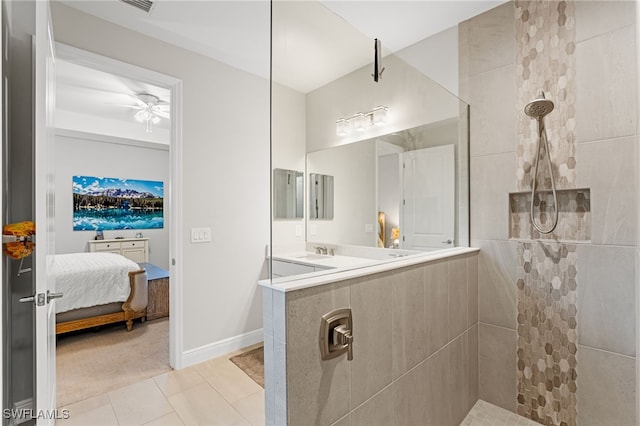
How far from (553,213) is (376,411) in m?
1.49

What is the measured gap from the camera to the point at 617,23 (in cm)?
163

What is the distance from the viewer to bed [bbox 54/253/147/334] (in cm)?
308

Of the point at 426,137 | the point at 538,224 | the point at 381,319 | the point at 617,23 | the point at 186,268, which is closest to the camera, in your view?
the point at 381,319

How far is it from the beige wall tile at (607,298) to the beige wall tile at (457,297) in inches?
22.7

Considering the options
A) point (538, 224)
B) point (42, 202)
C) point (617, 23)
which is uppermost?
point (617, 23)

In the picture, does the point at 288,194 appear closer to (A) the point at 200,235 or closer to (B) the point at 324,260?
(B) the point at 324,260

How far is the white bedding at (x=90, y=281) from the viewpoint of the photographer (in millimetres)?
3066

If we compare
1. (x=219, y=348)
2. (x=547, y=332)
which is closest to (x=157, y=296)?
(x=219, y=348)

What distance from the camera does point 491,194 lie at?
2.05 m

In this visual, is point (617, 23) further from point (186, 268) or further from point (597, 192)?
point (186, 268)

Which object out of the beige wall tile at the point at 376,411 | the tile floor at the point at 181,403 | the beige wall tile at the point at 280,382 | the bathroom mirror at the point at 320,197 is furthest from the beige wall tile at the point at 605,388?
the tile floor at the point at 181,403

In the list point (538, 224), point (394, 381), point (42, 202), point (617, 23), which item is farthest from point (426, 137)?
point (42, 202)

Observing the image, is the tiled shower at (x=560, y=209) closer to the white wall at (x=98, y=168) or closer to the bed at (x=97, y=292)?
Result: the bed at (x=97, y=292)

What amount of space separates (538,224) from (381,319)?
1.24m
